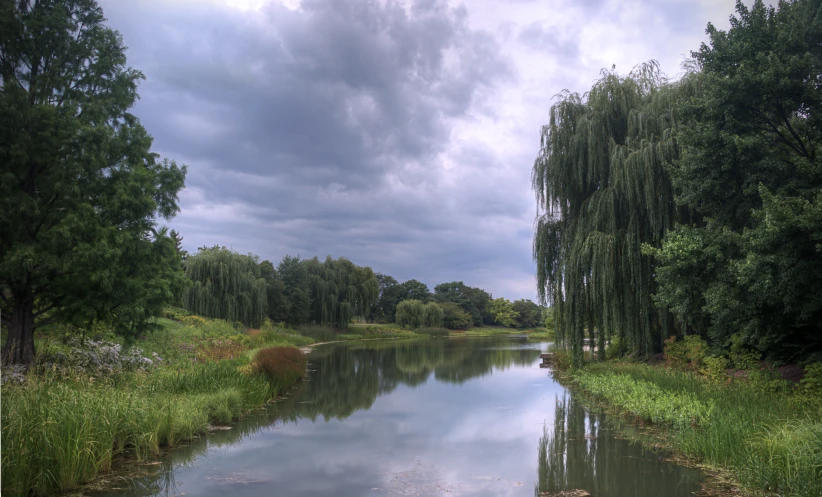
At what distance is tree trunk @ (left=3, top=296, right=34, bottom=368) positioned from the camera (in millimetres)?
10164

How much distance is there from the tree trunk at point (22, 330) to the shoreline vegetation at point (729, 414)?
11.6 meters

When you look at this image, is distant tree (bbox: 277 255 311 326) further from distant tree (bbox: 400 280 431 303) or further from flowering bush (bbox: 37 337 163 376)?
distant tree (bbox: 400 280 431 303)

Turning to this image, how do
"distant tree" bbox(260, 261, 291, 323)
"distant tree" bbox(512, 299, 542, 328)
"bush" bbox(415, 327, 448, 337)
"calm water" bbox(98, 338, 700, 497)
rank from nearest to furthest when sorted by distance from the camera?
"calm water" bbox(98, 338, 700, 497)
"distant tree" bbox(260, 261, 291, 323)
"bush" bbox(415, 327, 448, 337)
"distant tree" bbox(512, 299, 542, 328)

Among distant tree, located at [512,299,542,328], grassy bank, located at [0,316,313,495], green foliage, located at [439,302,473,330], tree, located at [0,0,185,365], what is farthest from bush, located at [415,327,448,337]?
tree, located at [0,0,185,365]

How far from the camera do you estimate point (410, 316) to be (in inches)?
2462

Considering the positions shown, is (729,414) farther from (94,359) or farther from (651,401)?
(94,359)

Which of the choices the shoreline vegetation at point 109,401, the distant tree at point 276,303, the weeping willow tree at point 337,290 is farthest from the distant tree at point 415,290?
the shoreline vegetation at point 109,401

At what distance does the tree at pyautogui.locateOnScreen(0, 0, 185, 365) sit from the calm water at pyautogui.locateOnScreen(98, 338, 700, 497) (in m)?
3.84

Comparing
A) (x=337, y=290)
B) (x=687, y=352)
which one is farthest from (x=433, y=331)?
(x=687, y=352)

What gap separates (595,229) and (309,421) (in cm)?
977

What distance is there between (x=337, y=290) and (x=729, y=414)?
40.1 m

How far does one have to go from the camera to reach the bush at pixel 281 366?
587 inches

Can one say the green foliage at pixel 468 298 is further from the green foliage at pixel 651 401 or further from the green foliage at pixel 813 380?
the green foliage at pixel 813 380

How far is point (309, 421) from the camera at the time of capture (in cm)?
1162
